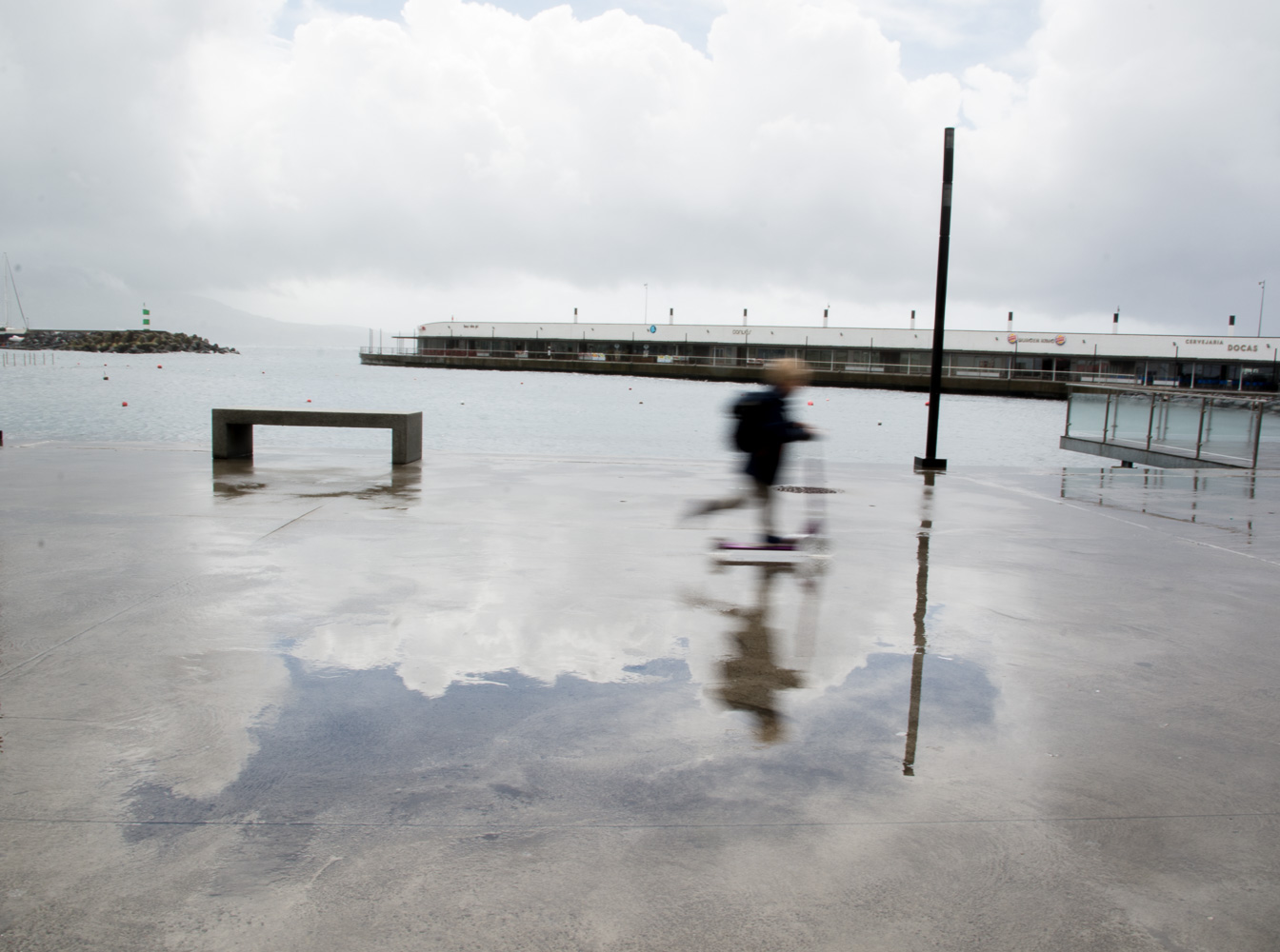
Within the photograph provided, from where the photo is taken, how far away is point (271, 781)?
10.7 ft

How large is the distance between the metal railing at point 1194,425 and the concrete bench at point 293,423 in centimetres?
1324

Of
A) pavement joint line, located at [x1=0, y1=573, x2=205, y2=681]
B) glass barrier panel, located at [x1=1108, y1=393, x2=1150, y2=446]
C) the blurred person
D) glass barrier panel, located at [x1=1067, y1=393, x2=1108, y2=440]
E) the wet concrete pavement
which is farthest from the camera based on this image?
glass barrier panel, located at [x1=1067, y1=393, x2=1108, y2=440]

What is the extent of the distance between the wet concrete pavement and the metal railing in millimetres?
10367

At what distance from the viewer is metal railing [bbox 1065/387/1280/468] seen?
53.9 ft

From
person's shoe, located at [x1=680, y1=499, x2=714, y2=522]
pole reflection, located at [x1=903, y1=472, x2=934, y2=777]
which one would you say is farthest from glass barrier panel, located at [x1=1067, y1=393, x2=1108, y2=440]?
person's shoe, located at [x1=680, y1=499, x2=714, y2=522]

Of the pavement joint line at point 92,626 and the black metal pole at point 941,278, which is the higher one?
the black metal pole at point 941,278

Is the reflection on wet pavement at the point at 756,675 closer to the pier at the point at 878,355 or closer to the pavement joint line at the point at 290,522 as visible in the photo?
the pavement joint line at the point at 290,522

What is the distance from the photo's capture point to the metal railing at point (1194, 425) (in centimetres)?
1644

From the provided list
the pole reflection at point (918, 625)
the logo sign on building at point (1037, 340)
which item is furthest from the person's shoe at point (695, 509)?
the logo sign on building at point (1037, 340)

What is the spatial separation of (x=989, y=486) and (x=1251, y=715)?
8.96 m

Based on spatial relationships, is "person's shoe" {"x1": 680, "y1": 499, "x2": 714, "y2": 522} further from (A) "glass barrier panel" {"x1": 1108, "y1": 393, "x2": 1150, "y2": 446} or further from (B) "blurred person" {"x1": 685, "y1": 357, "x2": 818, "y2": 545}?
(A) "glass barrier panel" {"x1": 1108, "y1": 393, "x2": 1150, "y2": 446}

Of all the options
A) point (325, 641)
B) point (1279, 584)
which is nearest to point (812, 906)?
point (325, 641)

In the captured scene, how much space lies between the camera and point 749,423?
8047mm

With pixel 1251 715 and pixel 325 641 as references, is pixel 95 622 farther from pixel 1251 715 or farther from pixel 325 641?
pixel 1251 715
